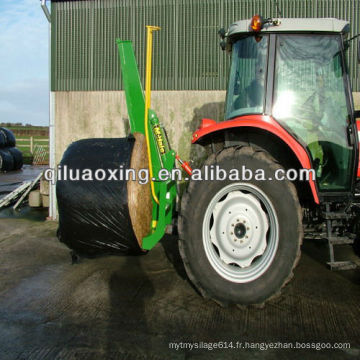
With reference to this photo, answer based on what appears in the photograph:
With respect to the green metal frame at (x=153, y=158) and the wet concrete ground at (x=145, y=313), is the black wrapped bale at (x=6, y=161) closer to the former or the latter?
the wet concrete ground at (x=145, y=313)

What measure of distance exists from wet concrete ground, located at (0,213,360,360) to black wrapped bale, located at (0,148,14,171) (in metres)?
11.7

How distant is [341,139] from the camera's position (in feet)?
11.1

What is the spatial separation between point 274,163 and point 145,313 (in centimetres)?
159

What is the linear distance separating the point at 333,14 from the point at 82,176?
204 inches

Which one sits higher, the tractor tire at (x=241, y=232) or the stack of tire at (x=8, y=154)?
the stack of tire at (x=8, y=154)

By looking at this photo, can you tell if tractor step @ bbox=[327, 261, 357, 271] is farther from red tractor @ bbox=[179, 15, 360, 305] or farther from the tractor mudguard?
the tractor mudguard

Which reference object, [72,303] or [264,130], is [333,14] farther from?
[72,303]

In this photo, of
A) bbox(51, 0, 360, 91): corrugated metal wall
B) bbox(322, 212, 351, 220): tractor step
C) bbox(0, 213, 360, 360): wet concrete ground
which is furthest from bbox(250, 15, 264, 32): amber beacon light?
bbox(51, 0, 360, 91): corrugated metal wall

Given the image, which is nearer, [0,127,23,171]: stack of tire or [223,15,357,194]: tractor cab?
[223,15,357,194]: tractor cab

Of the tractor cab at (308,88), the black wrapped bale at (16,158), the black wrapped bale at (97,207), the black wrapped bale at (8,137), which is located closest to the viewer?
the black wrapped bale at (97,207)

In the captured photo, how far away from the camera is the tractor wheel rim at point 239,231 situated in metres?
3.09

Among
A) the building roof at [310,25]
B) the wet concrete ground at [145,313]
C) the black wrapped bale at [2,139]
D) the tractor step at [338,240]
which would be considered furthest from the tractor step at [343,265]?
the black wrapped bale at [2,139]

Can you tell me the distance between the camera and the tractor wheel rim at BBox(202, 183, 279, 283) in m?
3.09

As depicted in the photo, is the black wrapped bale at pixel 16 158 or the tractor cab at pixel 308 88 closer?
the tractor cab at pixel 308 88
